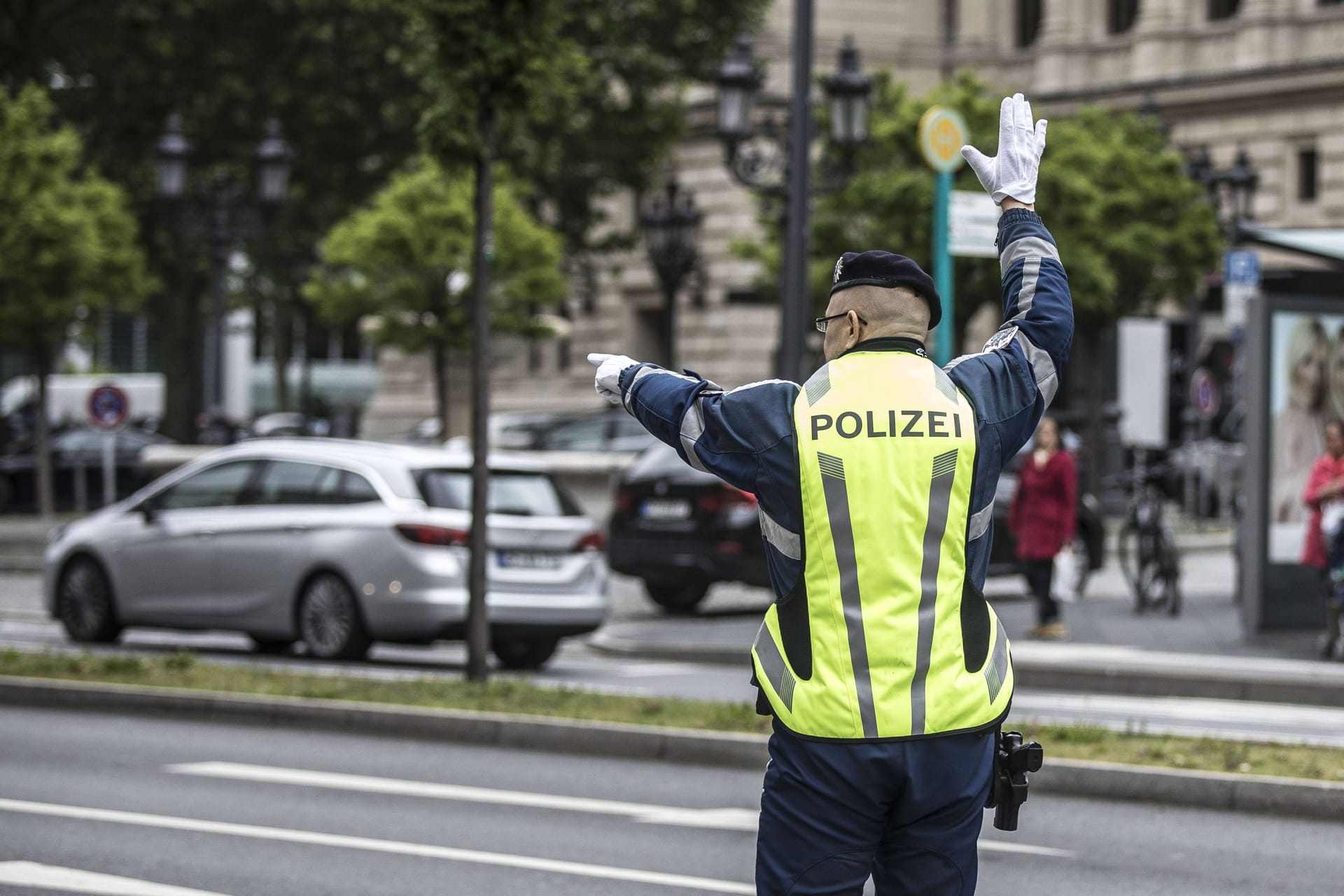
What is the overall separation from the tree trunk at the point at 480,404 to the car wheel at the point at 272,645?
13.0 ft

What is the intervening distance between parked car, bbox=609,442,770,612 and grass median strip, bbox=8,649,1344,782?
6079 millimetres

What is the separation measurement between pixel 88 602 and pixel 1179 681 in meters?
7.79

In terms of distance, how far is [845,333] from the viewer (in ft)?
13.3

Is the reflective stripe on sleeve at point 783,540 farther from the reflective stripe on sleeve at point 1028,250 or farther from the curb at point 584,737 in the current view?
the curb at point 584,737

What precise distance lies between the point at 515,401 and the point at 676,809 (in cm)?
4583

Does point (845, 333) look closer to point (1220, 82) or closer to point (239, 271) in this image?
point (1220, 82)

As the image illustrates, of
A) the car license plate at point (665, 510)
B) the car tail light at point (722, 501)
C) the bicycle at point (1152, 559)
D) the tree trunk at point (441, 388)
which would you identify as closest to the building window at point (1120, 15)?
the tree trunk at point (441, 388)

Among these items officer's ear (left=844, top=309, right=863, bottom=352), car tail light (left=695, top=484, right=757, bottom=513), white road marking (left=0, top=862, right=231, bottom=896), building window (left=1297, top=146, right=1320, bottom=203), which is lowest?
white road marking (left=0, top=862, right=231, bottom=896)

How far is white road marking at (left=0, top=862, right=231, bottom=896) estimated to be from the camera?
6629 mm

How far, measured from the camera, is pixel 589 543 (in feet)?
49.0

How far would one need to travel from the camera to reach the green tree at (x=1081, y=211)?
30.7 meters

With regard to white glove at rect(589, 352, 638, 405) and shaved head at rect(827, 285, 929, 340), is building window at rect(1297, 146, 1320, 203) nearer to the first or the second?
white glove at rect(589, 352, 638, 405)

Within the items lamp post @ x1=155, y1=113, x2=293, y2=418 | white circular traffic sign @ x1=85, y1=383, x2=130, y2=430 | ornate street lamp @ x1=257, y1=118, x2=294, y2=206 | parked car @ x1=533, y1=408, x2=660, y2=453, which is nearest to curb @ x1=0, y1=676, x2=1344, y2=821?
lamp post @ x1=155, y1=113, x2=293, y2=418

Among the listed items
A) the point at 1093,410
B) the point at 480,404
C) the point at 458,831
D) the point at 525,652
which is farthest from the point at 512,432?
the point at 458,831
